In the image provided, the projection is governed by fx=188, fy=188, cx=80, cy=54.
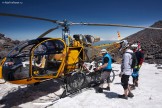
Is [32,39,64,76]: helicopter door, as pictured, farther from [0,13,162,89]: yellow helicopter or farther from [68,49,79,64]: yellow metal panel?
[68,49,79,64]: yellow metal panel

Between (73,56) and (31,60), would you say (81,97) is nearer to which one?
(73,56)

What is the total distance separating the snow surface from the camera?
289 inches

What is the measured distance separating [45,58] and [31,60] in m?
2.10

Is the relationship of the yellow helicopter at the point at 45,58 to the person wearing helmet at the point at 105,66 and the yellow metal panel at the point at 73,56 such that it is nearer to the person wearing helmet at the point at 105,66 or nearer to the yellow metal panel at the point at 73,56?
the yellow metal panel at the point at 73,56

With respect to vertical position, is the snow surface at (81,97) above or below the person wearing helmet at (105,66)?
below

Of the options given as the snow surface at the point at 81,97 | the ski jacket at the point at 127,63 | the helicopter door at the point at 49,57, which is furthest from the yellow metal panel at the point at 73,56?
the ski jacket at the point at 127,63

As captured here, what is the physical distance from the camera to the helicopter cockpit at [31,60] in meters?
7.01

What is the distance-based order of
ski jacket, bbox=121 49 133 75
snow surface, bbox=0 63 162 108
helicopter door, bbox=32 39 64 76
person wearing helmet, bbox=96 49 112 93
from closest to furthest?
snow surface, bbox=0 63 162 108 < ski jacket, bbox=121 49 133 75 < person wearing helmet, bbox=96 49 112 93 < helicopter door, bbox=32 39 64 76

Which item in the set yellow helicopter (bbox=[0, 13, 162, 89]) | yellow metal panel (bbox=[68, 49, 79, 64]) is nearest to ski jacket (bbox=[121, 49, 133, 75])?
yellow helicopter (bbox=[0, 13, 162, 89])

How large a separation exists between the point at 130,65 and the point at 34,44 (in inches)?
157

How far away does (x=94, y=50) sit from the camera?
10664 millimetres

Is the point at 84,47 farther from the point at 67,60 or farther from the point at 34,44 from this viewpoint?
the point at 34,44

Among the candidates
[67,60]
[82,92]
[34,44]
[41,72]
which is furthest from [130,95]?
[34,44]

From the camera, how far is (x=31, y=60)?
23.3 feet
